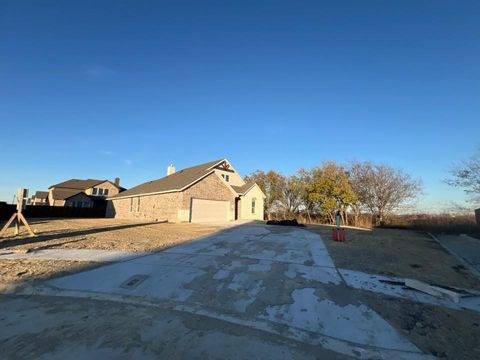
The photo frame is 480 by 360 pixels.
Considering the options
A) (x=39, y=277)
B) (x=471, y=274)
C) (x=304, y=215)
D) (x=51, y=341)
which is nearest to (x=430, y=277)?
(x=471, y=274)

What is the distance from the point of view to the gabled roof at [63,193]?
46.2 m

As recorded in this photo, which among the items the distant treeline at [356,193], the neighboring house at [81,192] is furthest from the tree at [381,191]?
the neighboring house at [81,192]

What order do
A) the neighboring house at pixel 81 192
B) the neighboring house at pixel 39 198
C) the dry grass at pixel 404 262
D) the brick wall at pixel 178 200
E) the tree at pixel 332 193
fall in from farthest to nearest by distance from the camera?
the neighboring house at pixel 39 198 < the neighboring house at pixel 81 192 < the tree at pixel 332 193 < the brick wall at pixel 178 200 < the dry grass at pixel 404 262

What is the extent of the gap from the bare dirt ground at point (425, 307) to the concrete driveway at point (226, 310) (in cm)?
31

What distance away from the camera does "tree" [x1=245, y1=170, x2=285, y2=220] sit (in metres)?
36.9

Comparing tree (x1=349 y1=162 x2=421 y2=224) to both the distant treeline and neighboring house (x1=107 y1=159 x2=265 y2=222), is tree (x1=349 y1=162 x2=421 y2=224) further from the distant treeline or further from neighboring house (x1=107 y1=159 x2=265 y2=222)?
neighboring house (x1=107 y1=159 x2=265 y2=222)

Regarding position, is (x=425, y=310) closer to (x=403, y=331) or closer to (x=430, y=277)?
(x=403, y=331)

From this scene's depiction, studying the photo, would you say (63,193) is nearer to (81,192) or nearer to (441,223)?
(81,192)

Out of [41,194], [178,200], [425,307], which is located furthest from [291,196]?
[41,194]

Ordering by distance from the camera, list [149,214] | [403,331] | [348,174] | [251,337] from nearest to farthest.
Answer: [251,337] → [403,331] → [149,214] → [348,174]

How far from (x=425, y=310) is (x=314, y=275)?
8.01ft

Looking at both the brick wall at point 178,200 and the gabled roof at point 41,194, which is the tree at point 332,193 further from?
the gabled roof at point 41,194

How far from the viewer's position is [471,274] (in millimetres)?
7895

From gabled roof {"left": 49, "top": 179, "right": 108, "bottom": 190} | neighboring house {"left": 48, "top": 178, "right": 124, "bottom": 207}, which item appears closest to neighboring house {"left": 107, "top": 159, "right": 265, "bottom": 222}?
neighboring house {"left": 48, "top": 178, "right": 124, "bottom": 207}
